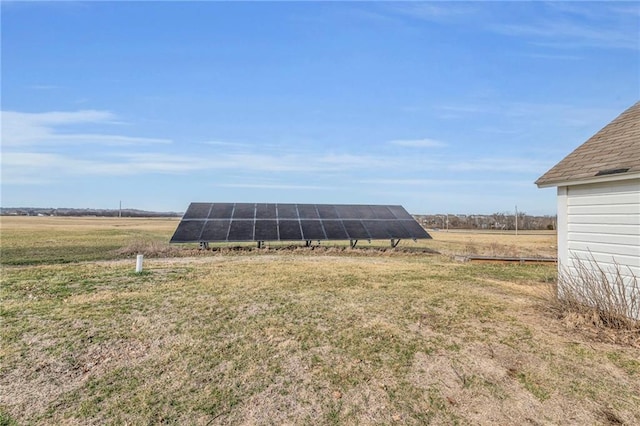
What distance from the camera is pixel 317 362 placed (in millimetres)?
4434

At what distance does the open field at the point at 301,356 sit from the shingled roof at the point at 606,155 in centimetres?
240

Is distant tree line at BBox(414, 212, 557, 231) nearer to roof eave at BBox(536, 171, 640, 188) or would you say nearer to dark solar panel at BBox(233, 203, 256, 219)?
dark solar panel at BBox(233, 203, 256, 219)

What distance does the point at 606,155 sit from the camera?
642cm

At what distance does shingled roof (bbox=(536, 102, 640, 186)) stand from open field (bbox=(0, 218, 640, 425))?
2402 millimetres

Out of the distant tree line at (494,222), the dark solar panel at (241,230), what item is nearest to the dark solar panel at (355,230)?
the dark solar panel at (241,230)

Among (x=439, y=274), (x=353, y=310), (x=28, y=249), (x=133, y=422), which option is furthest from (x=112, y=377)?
(x=28, y=249)

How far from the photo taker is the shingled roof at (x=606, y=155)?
5.85 meters

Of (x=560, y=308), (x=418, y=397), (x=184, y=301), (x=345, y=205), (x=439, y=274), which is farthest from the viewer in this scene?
(x=345, y=205)

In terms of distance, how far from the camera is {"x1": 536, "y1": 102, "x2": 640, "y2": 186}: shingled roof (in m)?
5.85

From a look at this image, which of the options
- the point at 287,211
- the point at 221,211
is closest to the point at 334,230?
the point at 287,211

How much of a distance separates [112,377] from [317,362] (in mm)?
A: 2305

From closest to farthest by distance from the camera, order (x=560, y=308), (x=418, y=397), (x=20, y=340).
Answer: (x=418, y=397)
(x=20, y=340)
(x=560, y=308)

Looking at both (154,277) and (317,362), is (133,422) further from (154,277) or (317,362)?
(154,277)

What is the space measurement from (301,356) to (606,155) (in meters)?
6.26
